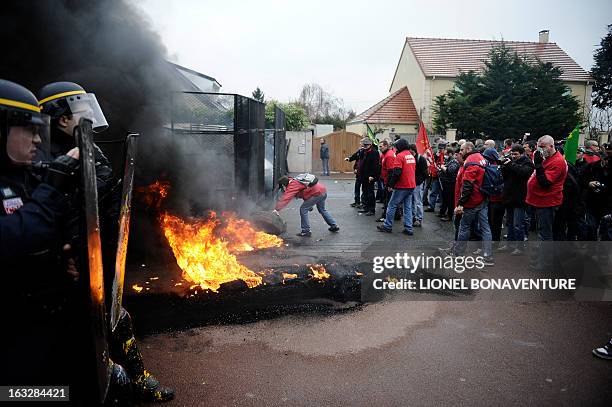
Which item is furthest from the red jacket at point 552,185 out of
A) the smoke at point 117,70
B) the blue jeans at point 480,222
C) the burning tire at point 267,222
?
the smoke at point 117,70

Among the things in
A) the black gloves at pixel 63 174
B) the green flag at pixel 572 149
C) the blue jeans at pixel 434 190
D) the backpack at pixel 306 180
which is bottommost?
the blue jeans at pixel 434 190

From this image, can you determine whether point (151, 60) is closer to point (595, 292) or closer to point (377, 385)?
point (377, 385)

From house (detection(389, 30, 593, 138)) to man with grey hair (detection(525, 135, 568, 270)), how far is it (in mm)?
19641

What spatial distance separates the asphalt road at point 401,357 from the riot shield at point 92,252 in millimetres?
1545

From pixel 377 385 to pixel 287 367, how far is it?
2.64 feet

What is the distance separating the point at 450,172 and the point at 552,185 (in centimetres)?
370

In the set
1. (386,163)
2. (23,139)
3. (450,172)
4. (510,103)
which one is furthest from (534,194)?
(510,103)

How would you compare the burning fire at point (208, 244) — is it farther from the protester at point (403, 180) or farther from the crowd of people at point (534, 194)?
the crowd of people at point (534, 194)

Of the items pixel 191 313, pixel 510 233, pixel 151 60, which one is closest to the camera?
pixel 191 313

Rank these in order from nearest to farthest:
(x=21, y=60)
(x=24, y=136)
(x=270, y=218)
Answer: (x=24, y=136) < (x=21, y=60) < (x=270, y=218)

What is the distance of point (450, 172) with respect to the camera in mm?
10023

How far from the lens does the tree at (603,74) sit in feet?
89.4

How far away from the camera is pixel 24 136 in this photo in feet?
5.88

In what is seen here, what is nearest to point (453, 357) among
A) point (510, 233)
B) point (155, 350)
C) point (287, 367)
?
point (287, 367)
